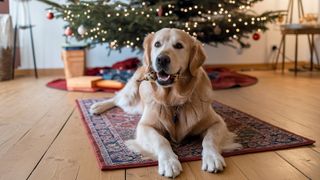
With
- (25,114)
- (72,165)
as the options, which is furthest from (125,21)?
(72,165)

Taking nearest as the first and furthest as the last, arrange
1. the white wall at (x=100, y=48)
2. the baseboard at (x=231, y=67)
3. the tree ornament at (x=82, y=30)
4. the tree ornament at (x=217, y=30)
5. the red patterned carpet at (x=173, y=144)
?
the red patterned carpet at (x=173, y=144) < the tree ornament at (x=82, y=30) < the tree ornament at (x=217, y=30) < the white wall at (x=100, y=48) < the baseboard at (x=231, y=67)

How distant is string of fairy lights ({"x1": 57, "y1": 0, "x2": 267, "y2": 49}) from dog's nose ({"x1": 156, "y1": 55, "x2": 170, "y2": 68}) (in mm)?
1557

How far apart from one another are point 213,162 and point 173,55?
1.74 feet

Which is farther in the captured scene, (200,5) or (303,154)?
(200,5)

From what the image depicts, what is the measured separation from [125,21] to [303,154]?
2135 mm

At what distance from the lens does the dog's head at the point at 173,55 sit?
1568 millimetres

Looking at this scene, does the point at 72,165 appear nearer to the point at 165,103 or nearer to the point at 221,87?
the point at 165,103

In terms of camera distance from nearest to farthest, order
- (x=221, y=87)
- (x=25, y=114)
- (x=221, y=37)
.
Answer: (x=25, y=114) < (x=221, y=87) < (x=221, y=37)

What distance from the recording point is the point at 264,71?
187 inches

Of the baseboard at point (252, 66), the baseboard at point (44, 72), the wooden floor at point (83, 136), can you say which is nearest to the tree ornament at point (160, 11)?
the wooden floor at point (83, 136)

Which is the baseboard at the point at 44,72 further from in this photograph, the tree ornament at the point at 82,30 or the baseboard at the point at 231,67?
the tree ornament at the point at 82,30

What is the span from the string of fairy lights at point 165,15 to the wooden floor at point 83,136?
63 centimetres

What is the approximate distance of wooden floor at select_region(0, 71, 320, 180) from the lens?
52.8 inches

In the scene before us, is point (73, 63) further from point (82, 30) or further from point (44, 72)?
point (44, 72)
